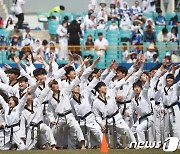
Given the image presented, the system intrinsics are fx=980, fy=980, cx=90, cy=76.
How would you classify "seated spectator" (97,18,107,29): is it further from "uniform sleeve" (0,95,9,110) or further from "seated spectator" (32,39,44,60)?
"uniform sleeve" (0,95,9,110)

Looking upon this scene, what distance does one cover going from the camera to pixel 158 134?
22406 mm

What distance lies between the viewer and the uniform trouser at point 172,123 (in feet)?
72.1

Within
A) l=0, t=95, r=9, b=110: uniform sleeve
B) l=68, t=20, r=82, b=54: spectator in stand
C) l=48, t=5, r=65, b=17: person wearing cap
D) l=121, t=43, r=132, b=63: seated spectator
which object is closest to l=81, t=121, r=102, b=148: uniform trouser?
l=0, t=95, r=9, b=110: uniform sleeve

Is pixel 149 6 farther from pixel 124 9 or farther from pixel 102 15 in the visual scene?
pixel 102 15

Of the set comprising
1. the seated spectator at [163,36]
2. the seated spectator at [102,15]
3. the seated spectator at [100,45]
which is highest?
the seated spectator at [102,15]

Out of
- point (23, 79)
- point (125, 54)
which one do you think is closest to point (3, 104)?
point (23, 79)

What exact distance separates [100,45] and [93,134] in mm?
9486

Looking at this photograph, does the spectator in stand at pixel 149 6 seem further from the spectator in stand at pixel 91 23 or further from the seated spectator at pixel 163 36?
the seated spectator at pixel 163 36

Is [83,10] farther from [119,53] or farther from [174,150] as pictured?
[174,150]

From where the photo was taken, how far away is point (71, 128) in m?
21.6

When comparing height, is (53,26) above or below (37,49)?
above

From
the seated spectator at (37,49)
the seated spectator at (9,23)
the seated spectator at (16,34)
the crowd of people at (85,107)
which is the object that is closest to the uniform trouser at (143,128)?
the crowd of people at (85,107)

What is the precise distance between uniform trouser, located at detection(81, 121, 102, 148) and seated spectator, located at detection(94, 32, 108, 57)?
8.78 m

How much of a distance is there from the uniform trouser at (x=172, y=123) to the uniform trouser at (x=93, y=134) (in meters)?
1.56
